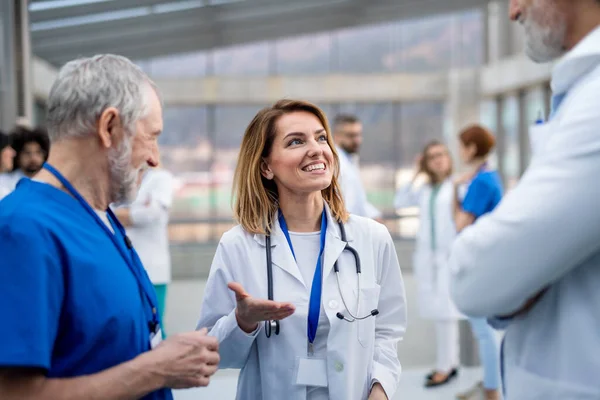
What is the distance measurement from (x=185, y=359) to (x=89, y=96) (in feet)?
2.05

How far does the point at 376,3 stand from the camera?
38.5 ft

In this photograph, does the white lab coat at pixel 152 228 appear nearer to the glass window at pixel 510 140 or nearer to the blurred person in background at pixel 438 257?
the blurred person in background at pixel 438 257

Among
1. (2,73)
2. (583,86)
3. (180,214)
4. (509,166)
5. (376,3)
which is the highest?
(376,3)

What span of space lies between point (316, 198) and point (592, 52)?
133 centimetres

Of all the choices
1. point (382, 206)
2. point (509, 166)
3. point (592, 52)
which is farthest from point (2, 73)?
point (509, 166)

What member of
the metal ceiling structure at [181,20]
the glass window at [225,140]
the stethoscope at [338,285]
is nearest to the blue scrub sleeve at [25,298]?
the stethoscope at [338,285]

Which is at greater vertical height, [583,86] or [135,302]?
[583,86]

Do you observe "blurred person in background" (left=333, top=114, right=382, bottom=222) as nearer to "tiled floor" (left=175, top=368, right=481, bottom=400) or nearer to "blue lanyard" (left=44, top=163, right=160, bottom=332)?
"tiled floor" (left=175, top=368, right=481, bottom=400)

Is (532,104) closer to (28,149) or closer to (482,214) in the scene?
(482,214)

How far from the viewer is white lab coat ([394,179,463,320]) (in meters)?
5.54

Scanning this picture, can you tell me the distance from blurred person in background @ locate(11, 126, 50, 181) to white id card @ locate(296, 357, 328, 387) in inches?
119

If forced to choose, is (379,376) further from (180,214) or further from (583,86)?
(180,214)

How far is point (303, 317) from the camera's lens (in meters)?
2.11

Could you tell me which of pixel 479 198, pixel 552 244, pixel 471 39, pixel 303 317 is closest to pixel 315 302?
pixel 303 317
